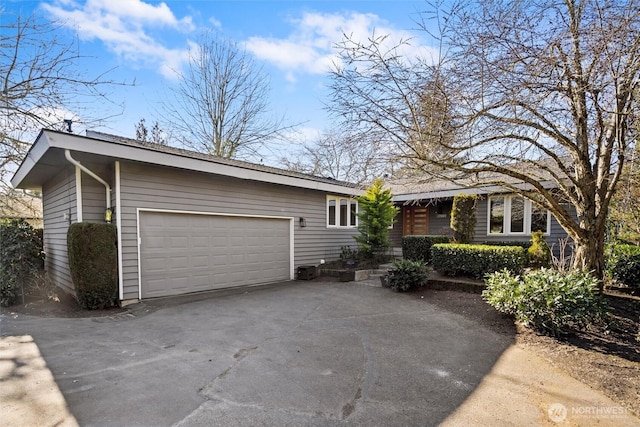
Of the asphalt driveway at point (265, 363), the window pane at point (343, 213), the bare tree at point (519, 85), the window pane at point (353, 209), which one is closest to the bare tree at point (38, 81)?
the asphalt driveway at point (265, 363)

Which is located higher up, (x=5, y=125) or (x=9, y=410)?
(x=5, y=125)

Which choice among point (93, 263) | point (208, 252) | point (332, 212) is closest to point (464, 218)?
point (332, 212)

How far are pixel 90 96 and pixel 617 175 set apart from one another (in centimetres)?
973

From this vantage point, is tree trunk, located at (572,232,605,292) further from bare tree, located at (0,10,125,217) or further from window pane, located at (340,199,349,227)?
bare tree, located at (0,10,125,217)

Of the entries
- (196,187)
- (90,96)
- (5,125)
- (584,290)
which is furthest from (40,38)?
(584,290)

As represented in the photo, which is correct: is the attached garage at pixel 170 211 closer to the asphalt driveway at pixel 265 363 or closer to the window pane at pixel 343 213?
the asphalt driveway at pixel 265 363

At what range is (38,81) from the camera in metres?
6.38

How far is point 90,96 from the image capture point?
21.9 feet

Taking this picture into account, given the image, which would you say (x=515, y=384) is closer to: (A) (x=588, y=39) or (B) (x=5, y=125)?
(A) (x=588, y=39)

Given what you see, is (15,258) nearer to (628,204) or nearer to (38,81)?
(38,81)

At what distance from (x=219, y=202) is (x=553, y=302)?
263 inches

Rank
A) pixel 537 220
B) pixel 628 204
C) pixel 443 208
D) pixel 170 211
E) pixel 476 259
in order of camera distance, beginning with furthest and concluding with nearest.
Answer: pixel 443 208, pixel 537 220, pixel 476 259, pixel 170 211, pixel 628 204

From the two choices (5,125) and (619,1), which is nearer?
(619,1)

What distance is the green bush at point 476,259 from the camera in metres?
6.80
